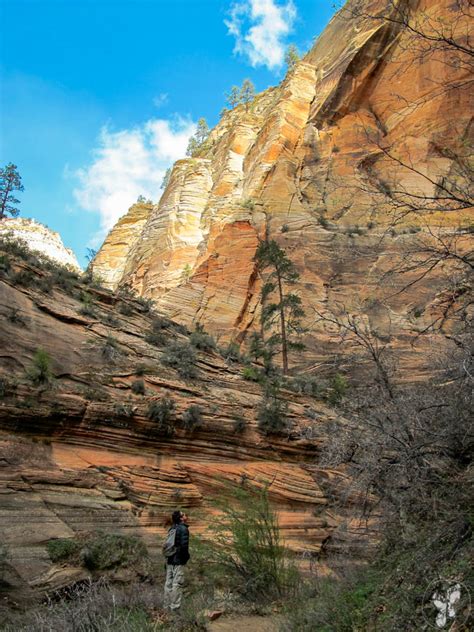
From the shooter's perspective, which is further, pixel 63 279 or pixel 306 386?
pixel 306 386

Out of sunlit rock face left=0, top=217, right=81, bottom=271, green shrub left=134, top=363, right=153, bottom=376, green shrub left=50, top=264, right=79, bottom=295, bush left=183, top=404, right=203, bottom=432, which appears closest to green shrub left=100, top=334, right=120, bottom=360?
green shrub left=134, top=363, right=153, bottom=376

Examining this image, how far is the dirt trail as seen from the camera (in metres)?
6.30

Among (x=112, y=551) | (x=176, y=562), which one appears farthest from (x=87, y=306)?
(x=176, y=562)

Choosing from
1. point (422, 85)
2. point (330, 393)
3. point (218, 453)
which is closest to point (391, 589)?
point (218, 453)

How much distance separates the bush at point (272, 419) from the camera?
1327 centimetres

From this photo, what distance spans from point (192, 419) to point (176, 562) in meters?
5.17

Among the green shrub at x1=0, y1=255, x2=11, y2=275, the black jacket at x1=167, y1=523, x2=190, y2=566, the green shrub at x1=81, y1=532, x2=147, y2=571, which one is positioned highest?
the green shrub at x1=0, y1=255, x2=11, y2=275

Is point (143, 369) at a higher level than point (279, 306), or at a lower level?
lower

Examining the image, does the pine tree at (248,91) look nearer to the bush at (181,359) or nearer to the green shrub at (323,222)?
the green shrub at (323,222)

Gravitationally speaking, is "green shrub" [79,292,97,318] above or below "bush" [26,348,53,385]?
above

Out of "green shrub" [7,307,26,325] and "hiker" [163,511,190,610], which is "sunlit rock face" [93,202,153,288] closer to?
"green shrub" [7,307,26,325]

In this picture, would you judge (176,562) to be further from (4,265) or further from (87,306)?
(4,265)

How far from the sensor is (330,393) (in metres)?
18.2

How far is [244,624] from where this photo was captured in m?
6.67
